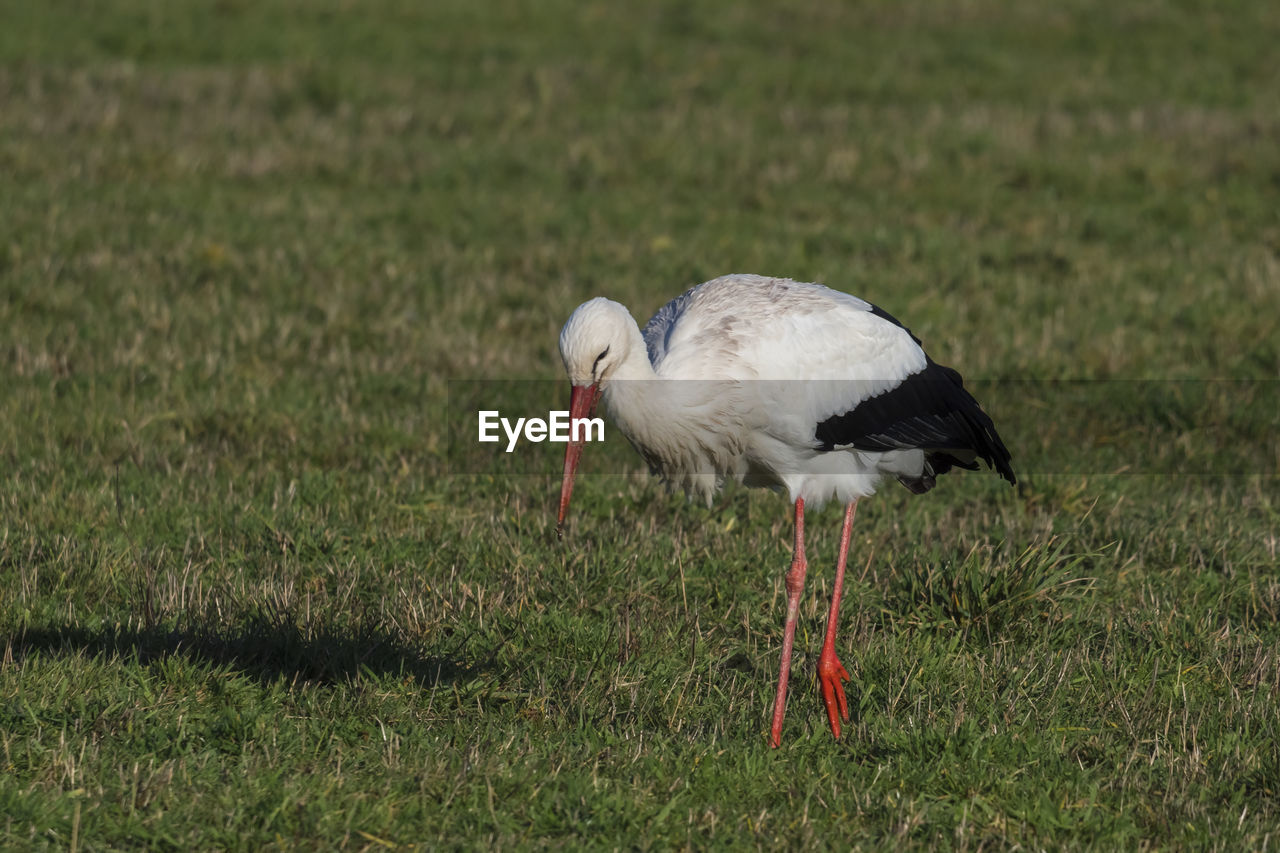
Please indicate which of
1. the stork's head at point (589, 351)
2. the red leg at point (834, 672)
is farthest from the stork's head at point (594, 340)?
the red leg at point (834, 672)

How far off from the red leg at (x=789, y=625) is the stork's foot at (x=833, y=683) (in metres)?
0.12

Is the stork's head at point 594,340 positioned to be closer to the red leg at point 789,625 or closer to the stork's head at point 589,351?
the stork's head at point 589,351

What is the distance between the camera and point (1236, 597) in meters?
5.82

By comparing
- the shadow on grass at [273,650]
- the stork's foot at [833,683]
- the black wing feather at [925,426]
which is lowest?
the shadow on grass at [273,650]

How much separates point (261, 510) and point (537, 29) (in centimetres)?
1185

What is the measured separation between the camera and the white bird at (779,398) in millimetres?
4645

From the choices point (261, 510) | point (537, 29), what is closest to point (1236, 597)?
point (261, 510)

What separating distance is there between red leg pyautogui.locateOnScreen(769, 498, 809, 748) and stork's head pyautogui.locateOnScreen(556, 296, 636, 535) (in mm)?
889

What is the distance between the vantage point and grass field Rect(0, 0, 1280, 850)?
166 inches

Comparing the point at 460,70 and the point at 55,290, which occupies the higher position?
the point at 460,70

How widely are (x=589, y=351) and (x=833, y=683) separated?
56.3 inches

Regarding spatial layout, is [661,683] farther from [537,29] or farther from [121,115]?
[537,29]

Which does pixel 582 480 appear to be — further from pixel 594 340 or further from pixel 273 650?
pixel 594 340

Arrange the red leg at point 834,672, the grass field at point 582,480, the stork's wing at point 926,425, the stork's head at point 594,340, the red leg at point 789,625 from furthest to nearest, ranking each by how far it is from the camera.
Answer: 1. the stork's wing at point 926,425
2. the red leg at point 834,672
3. the red leg at point 789,625
4. the stork's head at point 594,340
5. the grass field at point 582,480
